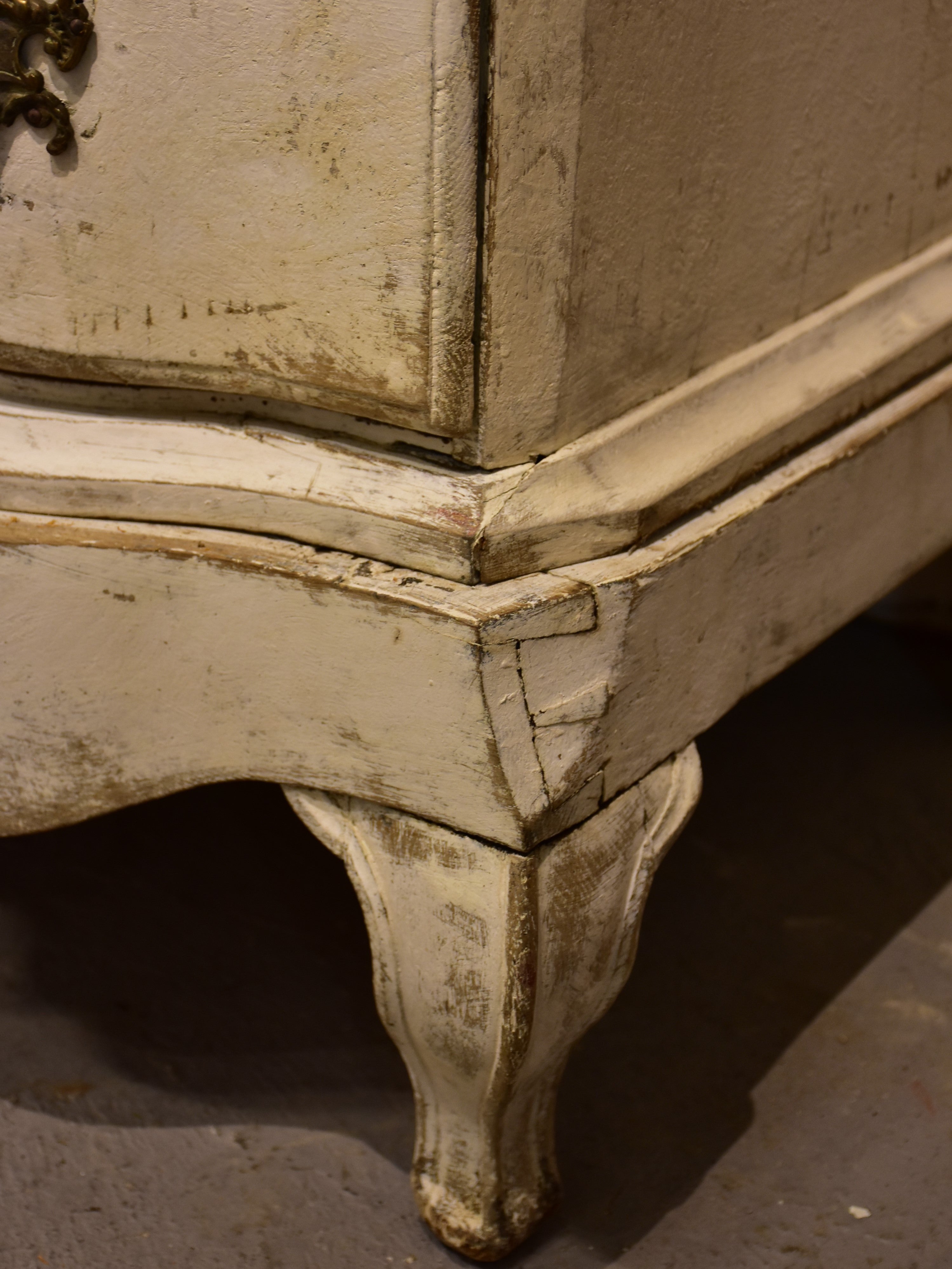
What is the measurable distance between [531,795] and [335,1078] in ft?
1.28

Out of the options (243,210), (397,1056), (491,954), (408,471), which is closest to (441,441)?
(408,471)

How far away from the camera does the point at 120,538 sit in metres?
0.70

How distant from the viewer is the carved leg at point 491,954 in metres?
0.69

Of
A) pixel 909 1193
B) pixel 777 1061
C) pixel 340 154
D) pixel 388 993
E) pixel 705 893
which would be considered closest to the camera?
pixel 340 154

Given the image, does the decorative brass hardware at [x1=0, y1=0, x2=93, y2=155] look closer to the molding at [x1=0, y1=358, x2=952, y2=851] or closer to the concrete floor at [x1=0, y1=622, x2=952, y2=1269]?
the molding at [x1=0, y1=358, x2=952, y2=851]

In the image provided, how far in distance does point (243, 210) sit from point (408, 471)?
0.14 m

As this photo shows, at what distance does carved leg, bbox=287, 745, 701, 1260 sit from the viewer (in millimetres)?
687

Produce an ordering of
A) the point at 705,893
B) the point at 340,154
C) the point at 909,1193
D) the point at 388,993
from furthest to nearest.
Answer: the point at 705,893, the point at 909,1193, the point at 388,993, the point at 340,154

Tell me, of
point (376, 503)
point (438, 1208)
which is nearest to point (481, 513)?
point (376, 503)

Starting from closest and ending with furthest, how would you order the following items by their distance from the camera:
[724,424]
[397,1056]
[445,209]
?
[445,209] < [724,424] < [397,1056]

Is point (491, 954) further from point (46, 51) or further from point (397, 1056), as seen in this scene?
point (46, 51)

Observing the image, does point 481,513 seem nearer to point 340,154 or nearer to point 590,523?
point 590,523

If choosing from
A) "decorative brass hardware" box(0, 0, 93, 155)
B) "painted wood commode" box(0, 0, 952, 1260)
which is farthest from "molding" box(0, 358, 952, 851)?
"decorative brass hardware" box(0, 0, 93, 155)

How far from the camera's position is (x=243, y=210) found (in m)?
0.65
